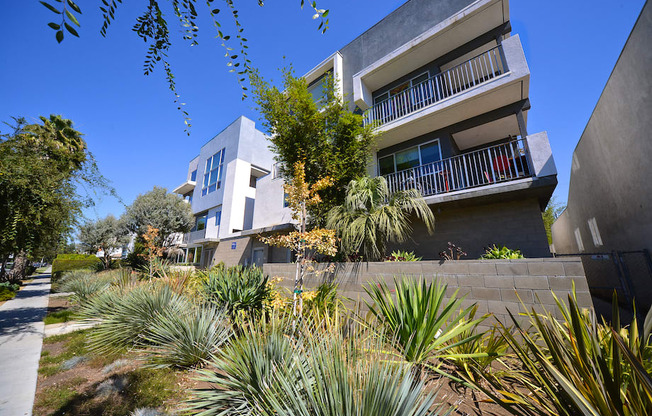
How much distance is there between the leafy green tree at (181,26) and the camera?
2.13 m

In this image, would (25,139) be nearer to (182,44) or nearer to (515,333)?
(182,44)

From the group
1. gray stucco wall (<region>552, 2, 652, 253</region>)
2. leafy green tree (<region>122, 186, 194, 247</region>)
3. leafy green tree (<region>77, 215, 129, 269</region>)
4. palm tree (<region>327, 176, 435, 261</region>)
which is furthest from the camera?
leafy green tree (<region>77, 215, 129, 269</region>)

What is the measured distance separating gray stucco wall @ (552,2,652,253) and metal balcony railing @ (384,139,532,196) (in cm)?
198

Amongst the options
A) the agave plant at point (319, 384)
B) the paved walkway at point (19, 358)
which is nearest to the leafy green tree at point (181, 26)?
the agave plant at point (319, 384)

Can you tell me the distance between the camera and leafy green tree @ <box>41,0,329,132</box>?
6.99 ft

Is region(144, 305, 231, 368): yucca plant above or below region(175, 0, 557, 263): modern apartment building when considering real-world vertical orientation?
below

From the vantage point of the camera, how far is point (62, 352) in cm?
479

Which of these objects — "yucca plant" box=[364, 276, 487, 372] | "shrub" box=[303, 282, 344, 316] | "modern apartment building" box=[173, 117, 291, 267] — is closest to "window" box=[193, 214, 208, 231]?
"modern apartment building" box=[173, 117, 291, 267]

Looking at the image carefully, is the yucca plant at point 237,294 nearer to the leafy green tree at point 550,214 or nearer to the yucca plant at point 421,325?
the yucca plant at point 421,325

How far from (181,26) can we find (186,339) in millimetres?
4388

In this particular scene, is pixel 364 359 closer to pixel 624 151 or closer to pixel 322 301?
pixel 322 301

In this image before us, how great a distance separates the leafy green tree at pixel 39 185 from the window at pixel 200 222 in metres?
15.0

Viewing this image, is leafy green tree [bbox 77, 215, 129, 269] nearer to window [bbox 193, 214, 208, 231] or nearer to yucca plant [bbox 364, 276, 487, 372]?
window [bbox 193, 214, 208, 231]

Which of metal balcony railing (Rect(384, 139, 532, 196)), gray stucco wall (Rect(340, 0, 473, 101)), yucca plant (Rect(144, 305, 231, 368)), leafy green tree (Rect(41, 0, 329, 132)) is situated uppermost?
gray stucco wall (Rect(340, 0, 473, 101))
